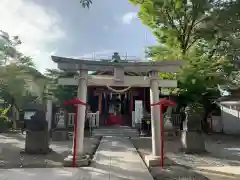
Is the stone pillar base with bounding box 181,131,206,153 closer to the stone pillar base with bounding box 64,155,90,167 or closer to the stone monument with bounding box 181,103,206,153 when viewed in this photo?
the stone monument with bounding box 181,103,206,153

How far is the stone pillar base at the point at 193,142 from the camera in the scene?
9.27 meters

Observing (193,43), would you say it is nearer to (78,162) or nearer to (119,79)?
(119,79)

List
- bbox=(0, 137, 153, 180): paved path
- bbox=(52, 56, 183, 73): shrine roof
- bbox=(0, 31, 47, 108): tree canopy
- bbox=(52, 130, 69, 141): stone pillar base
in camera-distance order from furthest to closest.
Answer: bbox=(0, 31, 47, 108): tree canopy < bbox=(52, 130, 69, 141): stone pillar base < bbox=(52, 56, 183, 73): shrine roof < bbox=(0, 137, 153, 180): paved path

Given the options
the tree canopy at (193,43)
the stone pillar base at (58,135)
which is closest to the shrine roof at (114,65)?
the stone pillar base at (58,135)

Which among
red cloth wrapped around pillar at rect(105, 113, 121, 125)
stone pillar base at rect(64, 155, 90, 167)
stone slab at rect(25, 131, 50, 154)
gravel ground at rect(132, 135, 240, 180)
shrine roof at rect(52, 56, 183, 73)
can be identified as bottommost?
gravel ground at rect(132, 135, 240, 180)

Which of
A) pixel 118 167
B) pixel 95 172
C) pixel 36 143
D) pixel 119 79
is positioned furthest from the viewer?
pixel 36 143

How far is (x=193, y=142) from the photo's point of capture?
936cm

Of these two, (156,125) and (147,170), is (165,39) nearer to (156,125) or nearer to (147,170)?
(156,125)

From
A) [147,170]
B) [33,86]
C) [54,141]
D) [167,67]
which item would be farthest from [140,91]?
[147,170]

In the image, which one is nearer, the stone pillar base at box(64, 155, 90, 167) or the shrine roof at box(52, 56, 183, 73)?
the stone pillar base at box(64, 155, 90, 167)

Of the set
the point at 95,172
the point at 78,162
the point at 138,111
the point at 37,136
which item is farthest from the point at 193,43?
the point at 95,172

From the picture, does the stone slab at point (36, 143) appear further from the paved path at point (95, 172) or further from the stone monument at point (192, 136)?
the stone monument at point (192, 136)

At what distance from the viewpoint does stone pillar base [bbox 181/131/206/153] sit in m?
9.27

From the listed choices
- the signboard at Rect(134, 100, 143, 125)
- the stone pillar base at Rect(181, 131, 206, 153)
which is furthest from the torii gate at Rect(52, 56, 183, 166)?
the signboard at Rect(134, 100, 143, 125)
